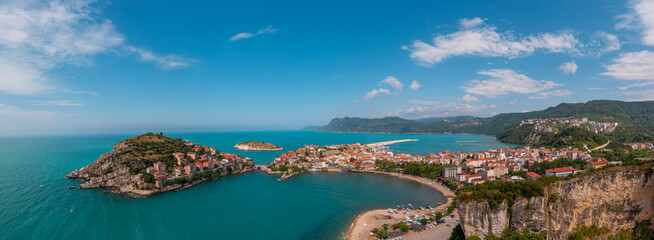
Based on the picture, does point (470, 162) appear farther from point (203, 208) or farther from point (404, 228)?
point (203, 208)

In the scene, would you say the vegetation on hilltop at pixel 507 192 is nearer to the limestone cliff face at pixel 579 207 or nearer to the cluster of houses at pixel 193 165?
the limestone cliff face at pixel 579 207

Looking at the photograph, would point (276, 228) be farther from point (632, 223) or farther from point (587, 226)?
point (632, 223)

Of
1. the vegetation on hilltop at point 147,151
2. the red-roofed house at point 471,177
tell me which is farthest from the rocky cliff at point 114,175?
the red-roofed house at point 471,177

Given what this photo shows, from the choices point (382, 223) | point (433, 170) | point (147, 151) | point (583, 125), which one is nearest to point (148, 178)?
point (147, 151)

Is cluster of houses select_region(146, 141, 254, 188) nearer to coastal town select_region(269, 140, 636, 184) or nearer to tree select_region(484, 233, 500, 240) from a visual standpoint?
coastal town select_region(269, 140, 636, 184)

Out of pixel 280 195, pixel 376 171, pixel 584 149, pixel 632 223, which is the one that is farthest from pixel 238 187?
pixel 584 149

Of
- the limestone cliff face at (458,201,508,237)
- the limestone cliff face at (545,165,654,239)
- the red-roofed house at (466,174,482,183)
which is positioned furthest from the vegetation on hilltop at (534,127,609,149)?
the limestone cliff face at (458,201,508,237)
